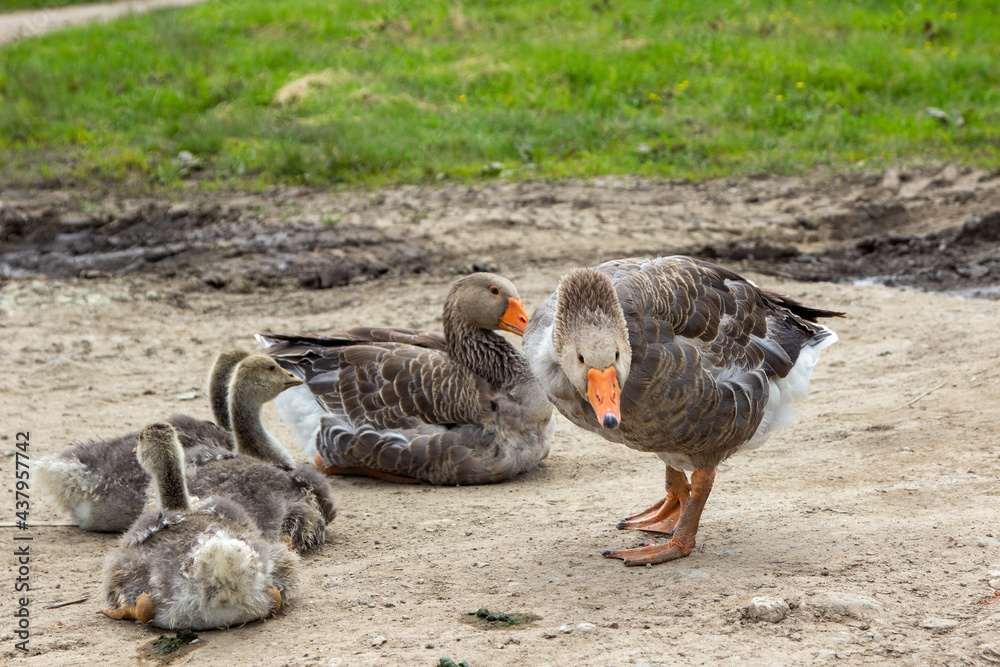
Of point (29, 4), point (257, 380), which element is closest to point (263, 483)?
point (257, 380)

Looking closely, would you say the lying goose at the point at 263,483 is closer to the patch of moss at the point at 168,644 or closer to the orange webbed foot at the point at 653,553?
the patch of moss at the point at 168,644

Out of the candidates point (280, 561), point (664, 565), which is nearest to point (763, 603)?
point (664, 565)

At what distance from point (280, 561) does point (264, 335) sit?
3.46 m

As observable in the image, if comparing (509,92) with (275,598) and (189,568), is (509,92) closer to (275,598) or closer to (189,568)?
(275,598)

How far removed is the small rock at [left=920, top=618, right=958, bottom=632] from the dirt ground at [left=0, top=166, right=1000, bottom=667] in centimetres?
2

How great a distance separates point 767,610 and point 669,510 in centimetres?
153

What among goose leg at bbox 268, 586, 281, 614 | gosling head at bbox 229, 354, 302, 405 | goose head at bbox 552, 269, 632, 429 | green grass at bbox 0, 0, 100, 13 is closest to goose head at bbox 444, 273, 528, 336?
gosling head at bbox 229, 354, 302, 405

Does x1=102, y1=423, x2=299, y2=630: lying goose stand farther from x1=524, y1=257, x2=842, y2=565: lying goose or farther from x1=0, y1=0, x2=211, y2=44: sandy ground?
x1=0, y1=0, x2=211, y2=44: sandy ground

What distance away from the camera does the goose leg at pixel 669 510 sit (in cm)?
553

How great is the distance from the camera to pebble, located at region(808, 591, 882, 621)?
13.4 feet

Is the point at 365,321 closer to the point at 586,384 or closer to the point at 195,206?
the point at 195,206

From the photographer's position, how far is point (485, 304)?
7.28 meters

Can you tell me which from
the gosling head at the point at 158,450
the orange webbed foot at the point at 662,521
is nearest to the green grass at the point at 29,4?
the gosling head at the point at 158,450

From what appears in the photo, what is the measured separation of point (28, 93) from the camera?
17250 millimetres
